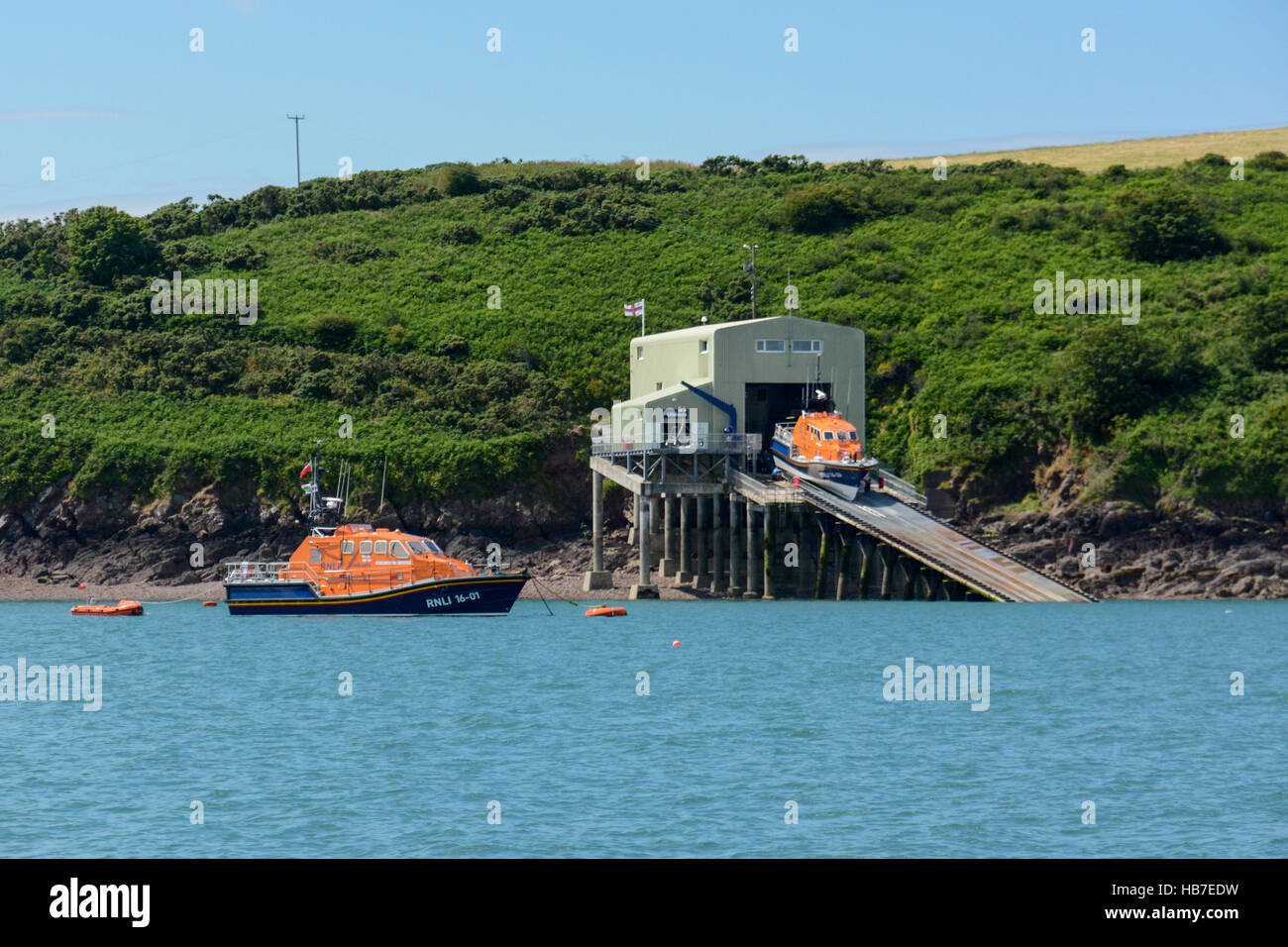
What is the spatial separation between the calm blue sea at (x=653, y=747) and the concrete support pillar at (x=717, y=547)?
54.7 ft

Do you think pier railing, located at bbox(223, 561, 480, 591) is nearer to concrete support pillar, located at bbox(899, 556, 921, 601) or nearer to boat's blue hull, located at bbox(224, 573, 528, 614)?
boat's blue hull, located at bbox(224, 573, 528, 614)

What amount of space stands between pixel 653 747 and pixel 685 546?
143 ft

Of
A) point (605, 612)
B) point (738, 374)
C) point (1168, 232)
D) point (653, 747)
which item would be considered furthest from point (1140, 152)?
point (653, 747)

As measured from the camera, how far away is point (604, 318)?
100 m

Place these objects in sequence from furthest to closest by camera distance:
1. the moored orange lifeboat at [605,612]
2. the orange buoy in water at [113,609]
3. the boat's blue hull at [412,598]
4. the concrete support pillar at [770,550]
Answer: the concrete support pillar at [770,550], the orange buoy in water at [113,609], the moored orange lifeboat at [605,612], the boat's blue hull at [412,598]

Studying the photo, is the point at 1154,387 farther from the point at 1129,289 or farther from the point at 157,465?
the point at 157,465

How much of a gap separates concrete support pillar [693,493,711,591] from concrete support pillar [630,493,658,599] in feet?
7.31

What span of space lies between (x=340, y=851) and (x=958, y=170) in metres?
115

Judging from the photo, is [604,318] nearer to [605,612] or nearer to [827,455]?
[827,455]

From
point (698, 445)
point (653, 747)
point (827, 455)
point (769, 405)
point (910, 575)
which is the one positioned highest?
point (769, 405)

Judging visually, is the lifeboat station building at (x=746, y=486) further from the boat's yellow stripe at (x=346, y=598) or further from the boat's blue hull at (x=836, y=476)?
the boat's yellow stripe at (x=346, y=598)

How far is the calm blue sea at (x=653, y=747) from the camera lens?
79.9ft

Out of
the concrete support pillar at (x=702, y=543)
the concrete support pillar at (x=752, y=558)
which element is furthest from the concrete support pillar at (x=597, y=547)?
the concrete support pillar at (x=752, y=558)

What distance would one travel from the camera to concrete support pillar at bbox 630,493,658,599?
241ft
